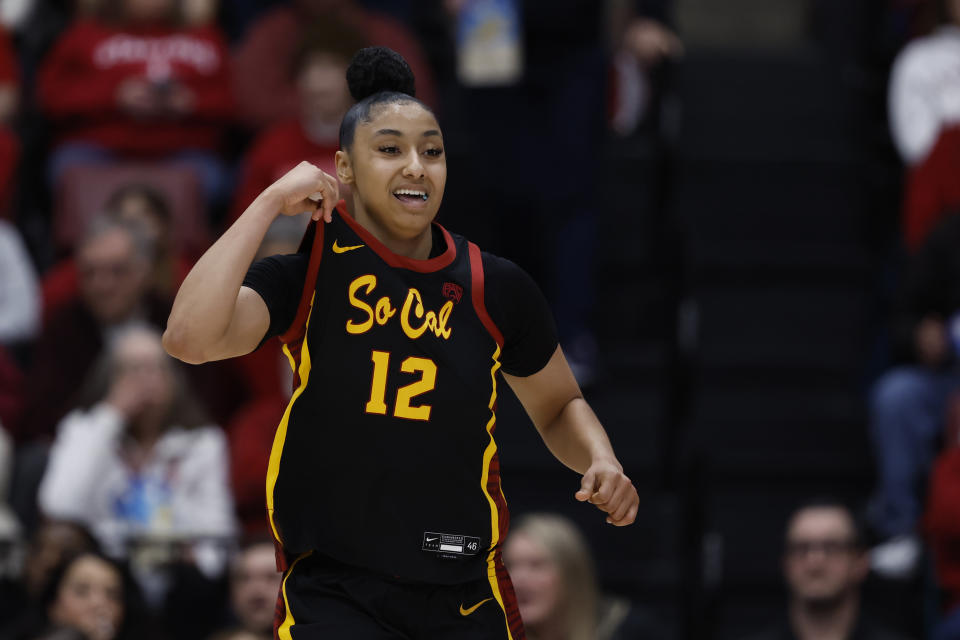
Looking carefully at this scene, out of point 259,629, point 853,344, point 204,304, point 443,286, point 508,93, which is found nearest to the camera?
point 204,304

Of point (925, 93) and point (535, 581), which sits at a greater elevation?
point (925, 93)

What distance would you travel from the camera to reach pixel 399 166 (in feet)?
11.0

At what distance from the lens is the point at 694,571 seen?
24.1 feet

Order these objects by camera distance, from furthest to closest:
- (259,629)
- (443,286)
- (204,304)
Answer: (259,629) < (443,286) < (204,304)

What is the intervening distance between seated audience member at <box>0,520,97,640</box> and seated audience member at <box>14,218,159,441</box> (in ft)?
2.87

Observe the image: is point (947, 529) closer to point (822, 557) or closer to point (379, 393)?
point (822, 557)

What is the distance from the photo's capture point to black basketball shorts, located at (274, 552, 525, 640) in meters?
3.25

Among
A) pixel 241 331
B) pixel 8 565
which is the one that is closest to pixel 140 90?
pixel 8 565

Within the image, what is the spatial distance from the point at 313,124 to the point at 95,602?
9.13ft

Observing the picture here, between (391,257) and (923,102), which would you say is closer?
(391,257)

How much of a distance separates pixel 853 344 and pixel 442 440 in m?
5.38

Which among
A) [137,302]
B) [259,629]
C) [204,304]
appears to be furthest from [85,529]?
[204,304]

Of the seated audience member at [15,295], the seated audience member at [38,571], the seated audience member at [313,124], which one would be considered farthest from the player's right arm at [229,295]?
the seated audience member at [15,295]

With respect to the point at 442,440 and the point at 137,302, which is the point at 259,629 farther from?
the point at 442,440
